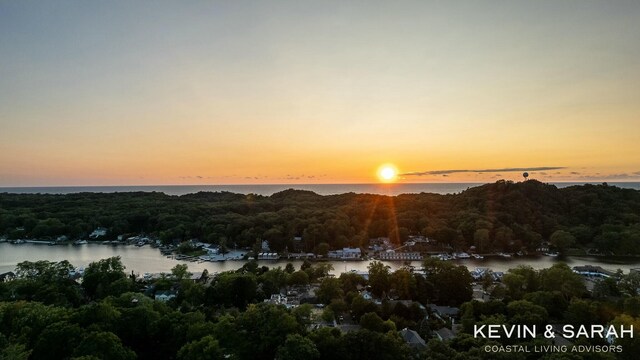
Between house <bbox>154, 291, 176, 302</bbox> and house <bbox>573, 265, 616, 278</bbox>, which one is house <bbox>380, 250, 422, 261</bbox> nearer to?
house <bbox>573, 265, 616, 278</bbox>

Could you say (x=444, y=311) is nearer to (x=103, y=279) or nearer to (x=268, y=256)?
(x=103, y=279)

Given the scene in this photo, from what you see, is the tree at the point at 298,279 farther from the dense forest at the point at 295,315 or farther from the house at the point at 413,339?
the house at the point at 413,339

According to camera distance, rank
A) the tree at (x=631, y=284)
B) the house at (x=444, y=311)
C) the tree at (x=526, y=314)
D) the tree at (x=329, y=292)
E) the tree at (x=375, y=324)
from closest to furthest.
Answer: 1. the tree at (x=526, y=314)
2. the tree at (x=375, y=324)
3. the house at (x=444, y=311)
4. the tree at (x=631, y=284)
5. the tree at (x=329, y=292)

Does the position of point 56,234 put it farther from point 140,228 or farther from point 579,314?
point 579,314

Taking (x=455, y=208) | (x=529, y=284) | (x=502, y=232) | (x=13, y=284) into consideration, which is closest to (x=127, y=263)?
(x=13, y=284)

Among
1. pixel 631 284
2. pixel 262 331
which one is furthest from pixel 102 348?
pixel 631 284

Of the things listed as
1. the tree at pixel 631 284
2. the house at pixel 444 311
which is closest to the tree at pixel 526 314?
the house at pixel 444 311
